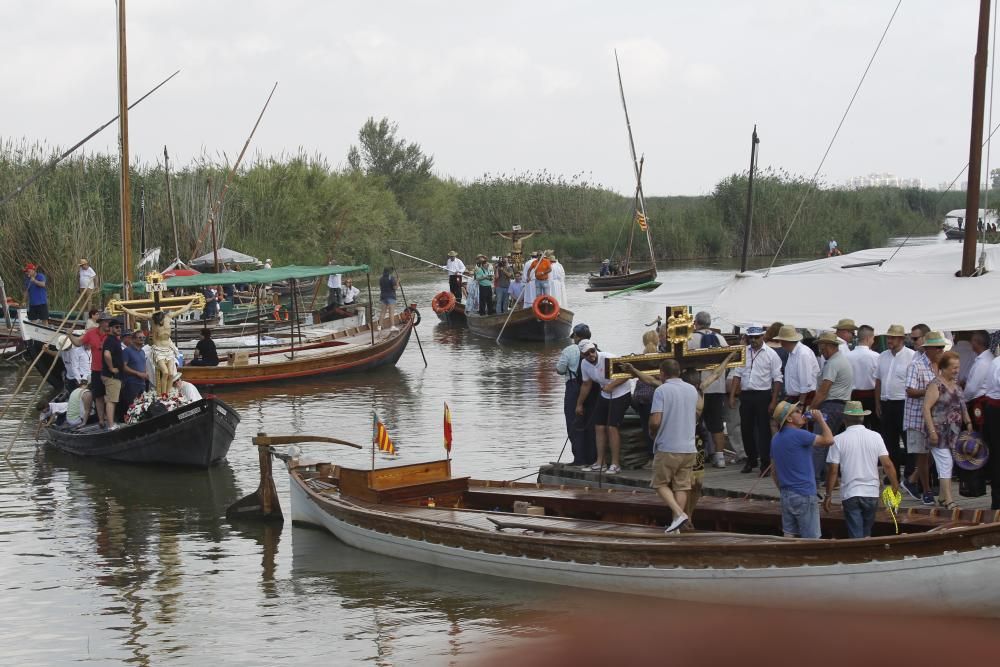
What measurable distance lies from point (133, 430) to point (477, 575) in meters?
7.34

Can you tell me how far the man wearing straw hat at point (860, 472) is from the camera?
9.57 metres

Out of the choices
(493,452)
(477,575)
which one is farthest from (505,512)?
(493,452)

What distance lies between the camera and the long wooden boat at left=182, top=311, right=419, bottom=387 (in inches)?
948

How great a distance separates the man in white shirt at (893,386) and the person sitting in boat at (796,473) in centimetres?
209

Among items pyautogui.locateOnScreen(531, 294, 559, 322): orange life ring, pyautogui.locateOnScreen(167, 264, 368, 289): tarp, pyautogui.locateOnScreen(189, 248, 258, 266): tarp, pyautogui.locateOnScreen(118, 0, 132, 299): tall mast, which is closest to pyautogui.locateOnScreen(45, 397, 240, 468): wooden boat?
pyautogui.locateOnScreen(118, 0, 132, 299): tall mast

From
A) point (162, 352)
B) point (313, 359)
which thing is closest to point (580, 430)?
point (162, 352)

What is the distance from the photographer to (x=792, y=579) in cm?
933

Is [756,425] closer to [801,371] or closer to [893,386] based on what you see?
[801,371]

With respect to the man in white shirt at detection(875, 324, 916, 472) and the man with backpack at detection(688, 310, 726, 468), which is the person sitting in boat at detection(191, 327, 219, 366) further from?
the man in white shirt at detection(875, 324, 916, 472)

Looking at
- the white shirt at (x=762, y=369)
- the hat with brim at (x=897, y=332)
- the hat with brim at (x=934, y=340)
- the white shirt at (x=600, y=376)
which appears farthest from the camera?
the white shirt at (x=600, y=376)

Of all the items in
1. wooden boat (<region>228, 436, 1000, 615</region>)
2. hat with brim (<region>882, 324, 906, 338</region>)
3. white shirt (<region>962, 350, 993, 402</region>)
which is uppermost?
hat with brim (<region>882, 324, 906, 338</region>)

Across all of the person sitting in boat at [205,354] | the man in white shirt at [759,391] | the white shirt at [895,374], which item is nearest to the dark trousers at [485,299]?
the person sitting in boat at [205,354]

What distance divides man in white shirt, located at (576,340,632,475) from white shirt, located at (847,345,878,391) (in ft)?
7.60

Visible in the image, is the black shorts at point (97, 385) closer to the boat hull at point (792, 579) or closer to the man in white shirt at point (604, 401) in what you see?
the man in white shirt at point (604, 401)
